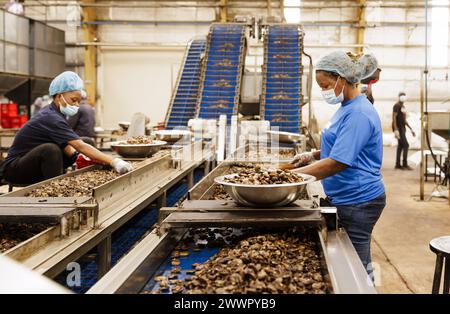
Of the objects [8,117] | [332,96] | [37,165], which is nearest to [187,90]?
[8,117]

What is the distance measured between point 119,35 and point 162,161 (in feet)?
38.0

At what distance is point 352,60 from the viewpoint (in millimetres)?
2400

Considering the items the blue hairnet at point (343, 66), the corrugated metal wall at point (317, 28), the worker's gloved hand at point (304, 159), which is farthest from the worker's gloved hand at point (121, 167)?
the corrugated metal wall at point (317, 28)

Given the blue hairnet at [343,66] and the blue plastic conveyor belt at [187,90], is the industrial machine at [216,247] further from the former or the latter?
the blue plastic conveyor belt at [187,90]

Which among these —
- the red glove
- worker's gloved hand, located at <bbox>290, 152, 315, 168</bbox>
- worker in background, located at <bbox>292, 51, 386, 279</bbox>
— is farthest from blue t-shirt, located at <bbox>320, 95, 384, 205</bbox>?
the red glove

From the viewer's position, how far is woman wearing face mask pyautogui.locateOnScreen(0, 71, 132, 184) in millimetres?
3635

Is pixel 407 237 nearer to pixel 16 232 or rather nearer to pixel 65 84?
pixel 65 84

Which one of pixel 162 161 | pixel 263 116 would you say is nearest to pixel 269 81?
pixel 263 116

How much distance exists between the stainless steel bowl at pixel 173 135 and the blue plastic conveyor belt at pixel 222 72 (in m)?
1.87

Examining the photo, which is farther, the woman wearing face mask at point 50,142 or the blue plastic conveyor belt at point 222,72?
the blue plastic conveyor belt at point 222,72

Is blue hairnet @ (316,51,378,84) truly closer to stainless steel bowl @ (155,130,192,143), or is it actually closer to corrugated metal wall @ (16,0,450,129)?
stainless steel bowl @ (155,130,192,143)

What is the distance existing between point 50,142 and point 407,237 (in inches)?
147

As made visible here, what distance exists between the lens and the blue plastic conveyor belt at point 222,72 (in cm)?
788

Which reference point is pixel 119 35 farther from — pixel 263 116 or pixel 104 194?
pixel 104 194
